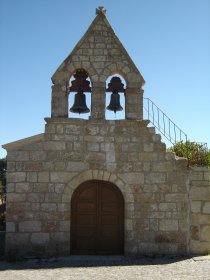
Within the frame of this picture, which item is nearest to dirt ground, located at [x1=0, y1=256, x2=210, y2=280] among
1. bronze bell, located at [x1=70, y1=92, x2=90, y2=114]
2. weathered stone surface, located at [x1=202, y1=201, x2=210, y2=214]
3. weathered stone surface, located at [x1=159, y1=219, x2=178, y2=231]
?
weathered stone surface, located at [x1=159, y1=219, x2=178, y2=231]

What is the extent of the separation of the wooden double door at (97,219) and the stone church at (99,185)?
0.07 feet

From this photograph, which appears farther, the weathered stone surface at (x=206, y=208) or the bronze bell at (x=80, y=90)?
the bronze bell at (x=80, y=90)

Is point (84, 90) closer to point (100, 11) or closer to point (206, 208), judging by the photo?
point (100, 11)

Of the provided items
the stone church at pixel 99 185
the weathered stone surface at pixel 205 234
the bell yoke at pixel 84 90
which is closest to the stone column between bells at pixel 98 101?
the stone church at pixel 99 185

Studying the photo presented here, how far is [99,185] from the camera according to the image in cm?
852

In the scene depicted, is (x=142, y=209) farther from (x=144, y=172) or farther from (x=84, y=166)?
(x=84, y=166)

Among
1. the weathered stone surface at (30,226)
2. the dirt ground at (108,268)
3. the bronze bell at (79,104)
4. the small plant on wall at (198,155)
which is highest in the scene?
the bronze bell at (79,104)

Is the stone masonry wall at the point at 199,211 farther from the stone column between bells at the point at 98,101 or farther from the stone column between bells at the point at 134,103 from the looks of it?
the stone column between bells at the point at 98,101

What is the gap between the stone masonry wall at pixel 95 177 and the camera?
27.1ft

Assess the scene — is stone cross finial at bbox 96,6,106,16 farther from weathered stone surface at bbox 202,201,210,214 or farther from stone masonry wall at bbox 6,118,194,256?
weathered stone surface at bbox 202,201,210,214

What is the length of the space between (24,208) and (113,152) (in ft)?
7.64

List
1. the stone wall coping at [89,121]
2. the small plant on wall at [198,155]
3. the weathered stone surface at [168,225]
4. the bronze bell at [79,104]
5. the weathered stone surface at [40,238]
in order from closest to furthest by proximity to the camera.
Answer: the weathered stone surface at [40,238]
the weathered stone surface at [168,225]
the stone wall coping at [89,121]
the bronze bell at [79,104]
the small plant on wall at [198,155]

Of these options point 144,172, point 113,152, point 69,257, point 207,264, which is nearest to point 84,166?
point 113,152

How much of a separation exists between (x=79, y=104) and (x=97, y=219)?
2.66 metres
